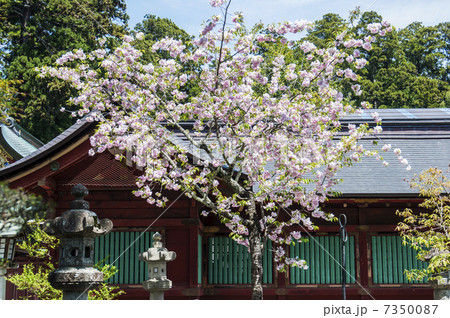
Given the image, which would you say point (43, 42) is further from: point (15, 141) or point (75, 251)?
point (75, 251)

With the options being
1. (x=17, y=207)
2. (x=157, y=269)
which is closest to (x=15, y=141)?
(x=157, y=269)

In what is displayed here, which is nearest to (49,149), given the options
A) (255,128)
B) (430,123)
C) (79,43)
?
(255,128)

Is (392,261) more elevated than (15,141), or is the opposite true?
(15,141)

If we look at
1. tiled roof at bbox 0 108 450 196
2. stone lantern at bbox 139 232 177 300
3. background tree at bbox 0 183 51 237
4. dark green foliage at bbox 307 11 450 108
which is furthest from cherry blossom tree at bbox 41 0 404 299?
dark green foliage at bbox 307 11 450 108

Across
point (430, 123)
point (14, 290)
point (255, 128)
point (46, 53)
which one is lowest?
point (14, 290)

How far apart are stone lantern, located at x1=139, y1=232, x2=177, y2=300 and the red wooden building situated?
→ 2108 millimetres

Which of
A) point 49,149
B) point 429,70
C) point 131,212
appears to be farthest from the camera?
point 429,70

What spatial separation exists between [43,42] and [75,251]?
81.8ft

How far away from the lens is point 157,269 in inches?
381

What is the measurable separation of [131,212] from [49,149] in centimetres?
216

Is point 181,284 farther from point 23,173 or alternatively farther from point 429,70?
point 429,70

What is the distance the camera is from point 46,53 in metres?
29.8
